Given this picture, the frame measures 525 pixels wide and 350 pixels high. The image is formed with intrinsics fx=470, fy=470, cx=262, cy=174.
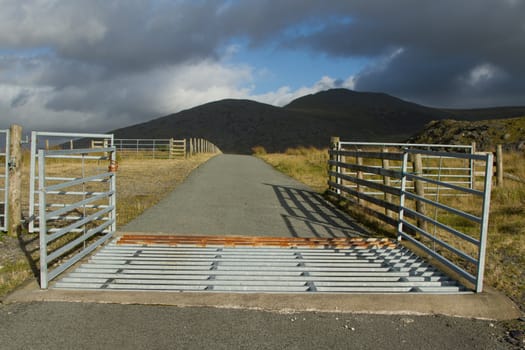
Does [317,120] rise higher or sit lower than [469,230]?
higher

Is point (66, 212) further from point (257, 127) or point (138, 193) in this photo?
point (257, 127)

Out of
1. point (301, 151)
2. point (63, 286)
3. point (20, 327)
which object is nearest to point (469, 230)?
point (63, 286)

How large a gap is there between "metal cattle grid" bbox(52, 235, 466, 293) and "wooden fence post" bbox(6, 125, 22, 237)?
1913mm

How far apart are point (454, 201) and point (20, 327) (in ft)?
37.7

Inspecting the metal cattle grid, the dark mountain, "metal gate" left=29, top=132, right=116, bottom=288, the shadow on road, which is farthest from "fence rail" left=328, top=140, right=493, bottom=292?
the dark mountain

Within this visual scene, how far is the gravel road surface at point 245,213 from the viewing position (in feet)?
27.5

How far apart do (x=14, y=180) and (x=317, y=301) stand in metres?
5.52

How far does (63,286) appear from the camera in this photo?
16.5 ft

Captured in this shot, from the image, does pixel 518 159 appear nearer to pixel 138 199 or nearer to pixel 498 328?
pixel 138 199

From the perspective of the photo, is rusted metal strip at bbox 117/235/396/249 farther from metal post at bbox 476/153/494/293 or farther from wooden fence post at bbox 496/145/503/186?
wooden fence post at bbox 496/145/503/186

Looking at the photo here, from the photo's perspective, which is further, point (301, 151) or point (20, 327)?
point (301, 151)

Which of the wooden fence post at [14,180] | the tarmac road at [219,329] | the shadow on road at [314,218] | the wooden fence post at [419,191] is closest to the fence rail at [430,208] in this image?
the wooden fence post at [419,191]

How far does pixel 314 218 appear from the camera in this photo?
9758 mm

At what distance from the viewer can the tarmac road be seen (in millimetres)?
3762
